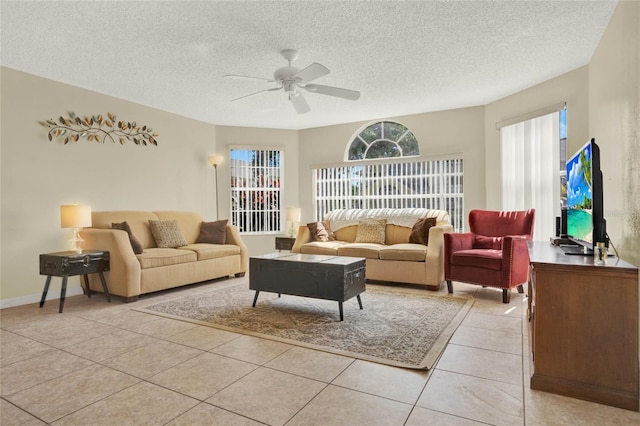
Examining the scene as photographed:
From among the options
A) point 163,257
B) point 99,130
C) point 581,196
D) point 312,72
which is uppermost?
point 312,72

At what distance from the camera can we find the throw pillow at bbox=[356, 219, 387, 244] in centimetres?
515

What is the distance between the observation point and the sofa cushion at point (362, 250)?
469 centimetres

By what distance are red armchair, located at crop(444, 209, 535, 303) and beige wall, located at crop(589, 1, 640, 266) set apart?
35.2 inches

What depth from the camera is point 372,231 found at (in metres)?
5.21

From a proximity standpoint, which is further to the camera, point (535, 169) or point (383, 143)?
point (383, 143)

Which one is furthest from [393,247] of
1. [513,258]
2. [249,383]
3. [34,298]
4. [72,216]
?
[34,298]

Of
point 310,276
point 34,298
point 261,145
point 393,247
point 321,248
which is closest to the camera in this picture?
point 310,276

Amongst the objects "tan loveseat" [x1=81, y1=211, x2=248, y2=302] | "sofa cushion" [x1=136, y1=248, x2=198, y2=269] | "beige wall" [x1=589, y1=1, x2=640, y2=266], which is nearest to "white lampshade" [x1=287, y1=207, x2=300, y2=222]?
"tan loveseat" [x1=81, y1=211, x2=248, y2=302]

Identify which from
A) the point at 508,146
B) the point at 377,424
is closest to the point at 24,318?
the point at 377,424

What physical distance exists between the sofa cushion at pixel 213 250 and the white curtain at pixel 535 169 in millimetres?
3899

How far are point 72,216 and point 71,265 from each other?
57 centimetres

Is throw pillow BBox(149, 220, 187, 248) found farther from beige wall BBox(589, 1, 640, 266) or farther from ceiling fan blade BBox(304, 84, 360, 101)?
beige wall BBox(589, 1, 640, 266)

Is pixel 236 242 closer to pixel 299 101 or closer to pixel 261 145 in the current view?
pixel 261 145

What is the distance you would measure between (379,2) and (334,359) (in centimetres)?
258
